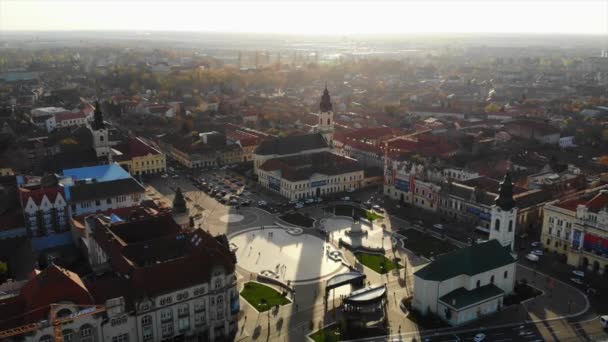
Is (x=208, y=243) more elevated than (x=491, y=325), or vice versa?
(x=208, y=243)

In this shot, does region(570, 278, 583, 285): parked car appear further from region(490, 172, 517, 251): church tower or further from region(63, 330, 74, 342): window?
region(63, 330, 74, 342): window

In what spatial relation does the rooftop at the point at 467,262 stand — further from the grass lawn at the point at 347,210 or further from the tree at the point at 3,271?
the tree at the point at 3,271

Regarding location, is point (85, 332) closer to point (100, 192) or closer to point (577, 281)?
point (100, 192)

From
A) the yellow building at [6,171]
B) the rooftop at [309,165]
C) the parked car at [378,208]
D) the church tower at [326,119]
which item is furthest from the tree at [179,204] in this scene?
the yellow building at [6,171]

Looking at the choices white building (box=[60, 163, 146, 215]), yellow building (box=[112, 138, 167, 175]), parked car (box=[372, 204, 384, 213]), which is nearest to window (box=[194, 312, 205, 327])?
white building (box=[60, 163, 146, 215])

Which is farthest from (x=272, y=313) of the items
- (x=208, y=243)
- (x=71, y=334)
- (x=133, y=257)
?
(x=71, y=334)

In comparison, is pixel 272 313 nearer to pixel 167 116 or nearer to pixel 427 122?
pixel 427 122
